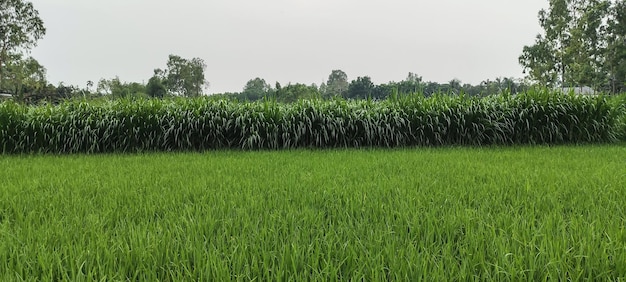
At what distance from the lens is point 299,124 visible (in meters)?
4.57

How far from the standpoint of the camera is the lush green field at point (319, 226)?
2.98 feet

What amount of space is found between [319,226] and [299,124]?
3.38m

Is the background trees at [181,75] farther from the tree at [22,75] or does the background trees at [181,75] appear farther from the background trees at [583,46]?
the background trees at [583,46]

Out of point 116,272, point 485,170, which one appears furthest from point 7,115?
point 485,170

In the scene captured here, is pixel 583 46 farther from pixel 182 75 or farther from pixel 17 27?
pixel 182 75

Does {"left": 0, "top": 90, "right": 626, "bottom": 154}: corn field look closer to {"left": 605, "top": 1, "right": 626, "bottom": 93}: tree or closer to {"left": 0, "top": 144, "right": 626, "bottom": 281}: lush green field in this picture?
{"left": 0, "top": 144, "right": 626, "bottom": 281}: lush green field

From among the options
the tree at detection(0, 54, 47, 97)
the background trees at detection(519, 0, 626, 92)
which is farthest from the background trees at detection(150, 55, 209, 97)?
the background trees at detection(519, 0, 626, 92)

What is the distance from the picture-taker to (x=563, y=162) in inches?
109

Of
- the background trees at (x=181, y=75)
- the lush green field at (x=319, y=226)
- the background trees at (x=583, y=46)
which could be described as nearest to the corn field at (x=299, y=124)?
the lush green field at (x=319, y=226)

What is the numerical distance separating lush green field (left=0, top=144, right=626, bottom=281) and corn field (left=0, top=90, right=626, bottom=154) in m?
2.21

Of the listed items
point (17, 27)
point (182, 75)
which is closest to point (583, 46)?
point (17, 27)

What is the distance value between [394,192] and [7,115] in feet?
17.4

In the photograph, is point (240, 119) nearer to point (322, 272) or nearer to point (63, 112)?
point (63, 112)

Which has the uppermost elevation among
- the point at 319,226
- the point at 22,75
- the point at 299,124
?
the point at 22,75
